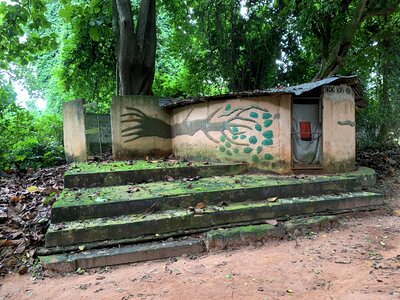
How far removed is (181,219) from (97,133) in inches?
224

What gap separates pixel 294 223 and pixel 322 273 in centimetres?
142

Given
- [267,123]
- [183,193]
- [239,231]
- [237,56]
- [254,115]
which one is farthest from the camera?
[237,56]

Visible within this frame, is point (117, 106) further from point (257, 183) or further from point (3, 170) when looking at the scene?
point (257, 183)

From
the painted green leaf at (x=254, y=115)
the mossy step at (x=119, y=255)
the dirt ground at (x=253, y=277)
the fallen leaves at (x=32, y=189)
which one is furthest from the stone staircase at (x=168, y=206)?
the painted green leaf at (x=254, y=115)

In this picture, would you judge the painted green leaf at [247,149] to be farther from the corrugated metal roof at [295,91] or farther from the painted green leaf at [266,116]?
the corrugated metal roof at [295,91]

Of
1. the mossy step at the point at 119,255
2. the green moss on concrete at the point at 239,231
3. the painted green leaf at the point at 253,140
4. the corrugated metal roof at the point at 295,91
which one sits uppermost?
the corrugated metal roof at the point at 295,91

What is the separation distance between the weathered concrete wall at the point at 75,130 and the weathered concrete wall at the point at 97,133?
0.23 meters

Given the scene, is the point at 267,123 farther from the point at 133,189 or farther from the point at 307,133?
the point at 133,189

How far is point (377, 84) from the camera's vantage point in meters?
12.4

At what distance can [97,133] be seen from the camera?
923cm

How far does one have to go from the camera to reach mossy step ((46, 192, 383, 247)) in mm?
4133


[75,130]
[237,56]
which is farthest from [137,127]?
[237,56]

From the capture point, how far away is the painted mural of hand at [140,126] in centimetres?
840

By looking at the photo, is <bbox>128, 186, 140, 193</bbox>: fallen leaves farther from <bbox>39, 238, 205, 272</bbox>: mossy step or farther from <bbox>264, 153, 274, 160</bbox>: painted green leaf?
<bbox>264, 153, 274, 160</bbox>: painted green leaf
